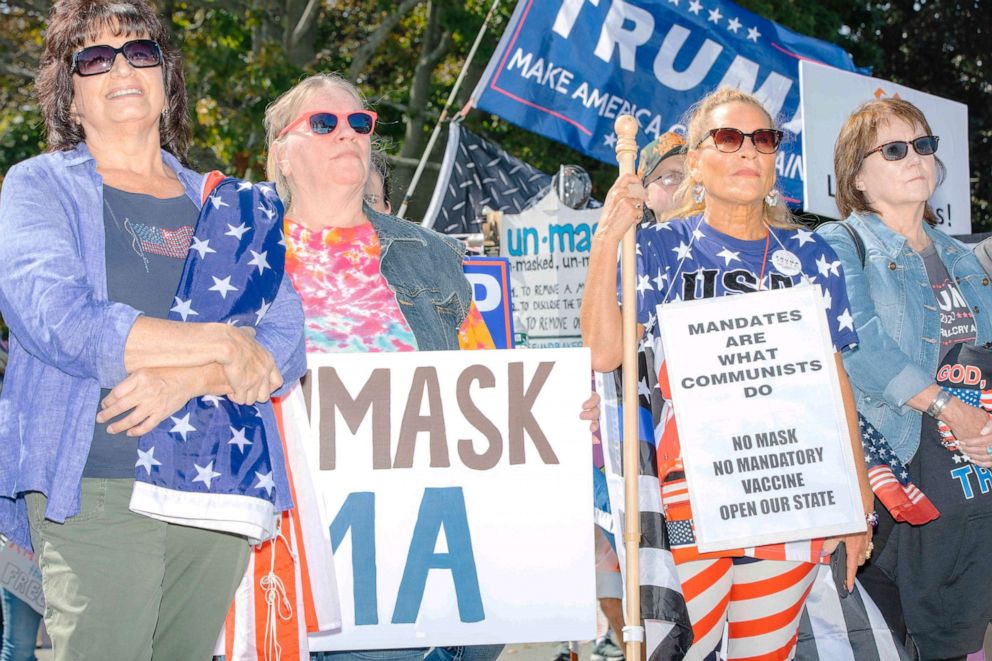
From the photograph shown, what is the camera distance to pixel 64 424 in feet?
8.50

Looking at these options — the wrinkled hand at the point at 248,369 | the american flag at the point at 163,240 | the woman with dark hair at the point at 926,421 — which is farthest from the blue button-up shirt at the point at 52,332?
the woman with dark hair at the point at 926,421

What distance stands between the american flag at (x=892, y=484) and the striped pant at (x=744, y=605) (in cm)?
50

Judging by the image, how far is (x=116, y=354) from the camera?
2549 mm

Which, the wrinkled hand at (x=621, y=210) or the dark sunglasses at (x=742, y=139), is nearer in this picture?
the wrinkled hand at (x=621, y=210)

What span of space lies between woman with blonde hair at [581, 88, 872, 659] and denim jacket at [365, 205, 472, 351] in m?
0.49

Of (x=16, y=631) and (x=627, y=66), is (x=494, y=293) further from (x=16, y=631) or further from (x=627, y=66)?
(x=627, y=66)

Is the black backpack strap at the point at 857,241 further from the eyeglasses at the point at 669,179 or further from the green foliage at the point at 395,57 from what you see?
the green foliage at the point at 395,57

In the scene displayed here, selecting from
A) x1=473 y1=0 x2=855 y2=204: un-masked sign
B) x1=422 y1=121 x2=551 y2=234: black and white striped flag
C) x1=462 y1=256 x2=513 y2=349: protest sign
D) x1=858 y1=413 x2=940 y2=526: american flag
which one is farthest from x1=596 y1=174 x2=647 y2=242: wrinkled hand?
x1=422 y1=121 x2=551 y2=234: black and white striped flag

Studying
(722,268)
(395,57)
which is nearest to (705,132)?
(722,268)

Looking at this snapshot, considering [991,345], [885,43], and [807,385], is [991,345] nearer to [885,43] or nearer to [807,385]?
[807,385]

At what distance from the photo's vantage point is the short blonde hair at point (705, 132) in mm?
3887

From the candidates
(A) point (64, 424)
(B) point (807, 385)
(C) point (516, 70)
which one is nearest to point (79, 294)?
(A) point (64, 424)

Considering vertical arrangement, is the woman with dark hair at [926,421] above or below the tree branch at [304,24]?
below

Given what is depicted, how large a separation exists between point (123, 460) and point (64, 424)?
0.15 meters
